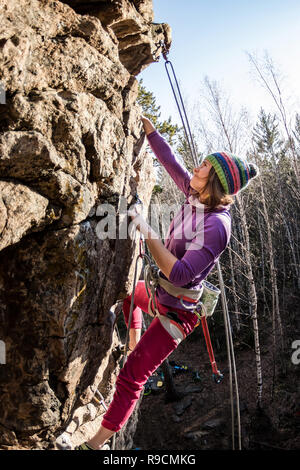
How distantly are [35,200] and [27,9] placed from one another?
1.72m

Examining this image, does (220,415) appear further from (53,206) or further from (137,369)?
(53,206)

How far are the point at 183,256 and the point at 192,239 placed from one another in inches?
7.6

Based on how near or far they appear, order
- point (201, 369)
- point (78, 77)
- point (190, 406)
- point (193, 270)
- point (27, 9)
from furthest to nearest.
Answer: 1. point (201, 369)
2. point (190, 406)
3. point (78, 77)
4. point (27, 9)
5. point (193, 270)

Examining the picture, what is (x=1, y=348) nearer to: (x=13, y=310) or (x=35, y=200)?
(x=13, y=310)

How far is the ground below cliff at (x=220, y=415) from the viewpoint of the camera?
11.1m

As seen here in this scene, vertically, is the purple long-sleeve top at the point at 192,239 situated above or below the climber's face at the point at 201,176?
below

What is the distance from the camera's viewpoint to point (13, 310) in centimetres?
285

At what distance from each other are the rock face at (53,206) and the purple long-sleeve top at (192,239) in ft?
2.13

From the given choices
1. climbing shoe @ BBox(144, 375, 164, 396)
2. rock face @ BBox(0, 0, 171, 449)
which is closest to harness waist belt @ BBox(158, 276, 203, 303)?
rock face @ BBox(0, 0, 171, 449)

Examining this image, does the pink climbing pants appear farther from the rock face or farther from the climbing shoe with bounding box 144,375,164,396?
the climbing shoe with bounding box 144,375,164,396

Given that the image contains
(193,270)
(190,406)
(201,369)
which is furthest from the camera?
(201,369)

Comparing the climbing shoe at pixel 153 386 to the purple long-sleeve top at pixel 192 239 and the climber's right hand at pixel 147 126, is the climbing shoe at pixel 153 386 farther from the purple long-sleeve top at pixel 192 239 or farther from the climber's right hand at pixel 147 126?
the climber's right hand at pixel 147 126

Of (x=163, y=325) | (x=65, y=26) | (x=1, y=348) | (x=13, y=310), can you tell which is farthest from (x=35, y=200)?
(x=65, y=26)

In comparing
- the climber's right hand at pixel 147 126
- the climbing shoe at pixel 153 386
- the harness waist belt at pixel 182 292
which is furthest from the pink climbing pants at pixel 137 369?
the climbing shoe at pixel 153 386
